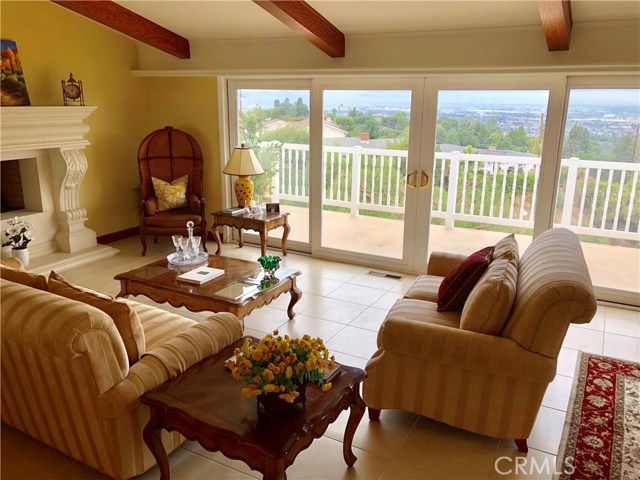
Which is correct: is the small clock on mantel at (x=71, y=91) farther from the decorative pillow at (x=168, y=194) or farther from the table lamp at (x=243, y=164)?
the table lamp at (x=243, y=164)

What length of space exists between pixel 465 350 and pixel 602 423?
3.32ft

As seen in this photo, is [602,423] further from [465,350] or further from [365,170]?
[365,170]

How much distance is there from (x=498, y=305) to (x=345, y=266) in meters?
3.12

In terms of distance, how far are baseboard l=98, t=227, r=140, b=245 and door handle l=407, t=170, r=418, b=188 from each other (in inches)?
141

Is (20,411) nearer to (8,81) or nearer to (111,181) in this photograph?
(8,81)

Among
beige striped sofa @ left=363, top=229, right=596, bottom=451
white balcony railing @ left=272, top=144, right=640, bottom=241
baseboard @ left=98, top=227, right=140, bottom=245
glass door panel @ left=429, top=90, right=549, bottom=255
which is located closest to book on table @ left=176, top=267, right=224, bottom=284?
beige striped sofa @ left=363, top=229, right=596, bottom=451

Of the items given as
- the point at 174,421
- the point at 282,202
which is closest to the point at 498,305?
the point at 174,421

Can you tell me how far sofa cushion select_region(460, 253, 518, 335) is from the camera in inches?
100

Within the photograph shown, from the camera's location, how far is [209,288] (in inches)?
145

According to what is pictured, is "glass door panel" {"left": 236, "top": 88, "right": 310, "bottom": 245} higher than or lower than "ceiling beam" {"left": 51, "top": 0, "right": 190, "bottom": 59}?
lower

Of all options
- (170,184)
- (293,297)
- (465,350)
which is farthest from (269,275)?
(170,184)

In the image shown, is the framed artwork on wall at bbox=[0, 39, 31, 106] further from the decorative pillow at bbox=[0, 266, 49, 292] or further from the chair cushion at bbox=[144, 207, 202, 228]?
the decorative pillow at bbox=[0, 266, 49, 292]

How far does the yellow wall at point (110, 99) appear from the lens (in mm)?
5410

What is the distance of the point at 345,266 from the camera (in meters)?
5.61
